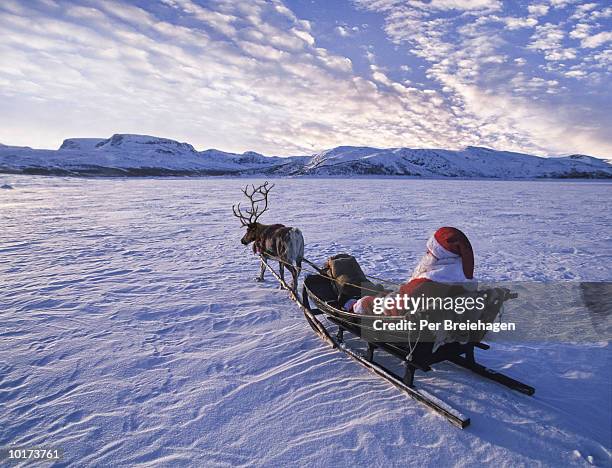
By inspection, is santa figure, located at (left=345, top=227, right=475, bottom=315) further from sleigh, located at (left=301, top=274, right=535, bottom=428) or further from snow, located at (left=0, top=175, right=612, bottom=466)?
snow, located at (left=0, top=175, right=612, bottom=466)

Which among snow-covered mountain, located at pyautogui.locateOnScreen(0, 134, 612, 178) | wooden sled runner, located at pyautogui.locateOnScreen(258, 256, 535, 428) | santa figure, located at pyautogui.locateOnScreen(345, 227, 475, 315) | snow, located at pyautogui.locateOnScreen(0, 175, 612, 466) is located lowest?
snow, located at pyautogui.locateOnScreen(0, 175, 612, 466)

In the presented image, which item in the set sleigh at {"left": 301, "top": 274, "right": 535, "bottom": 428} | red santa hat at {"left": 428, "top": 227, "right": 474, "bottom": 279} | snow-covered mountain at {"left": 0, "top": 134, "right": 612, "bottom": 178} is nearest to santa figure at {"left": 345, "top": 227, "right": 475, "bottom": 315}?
red santa hat at {"left": 428, "top": 227, "right": 474, "bottom": 279}

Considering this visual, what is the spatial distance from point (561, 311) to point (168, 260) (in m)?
7.76

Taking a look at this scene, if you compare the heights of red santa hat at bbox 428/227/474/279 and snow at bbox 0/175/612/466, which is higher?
red santa hat at bbox 428/227/474/279

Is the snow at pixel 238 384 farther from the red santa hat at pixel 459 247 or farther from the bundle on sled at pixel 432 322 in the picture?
the red santa hat at pixel 459 247

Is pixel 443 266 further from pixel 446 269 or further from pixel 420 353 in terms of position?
pixel 420 353

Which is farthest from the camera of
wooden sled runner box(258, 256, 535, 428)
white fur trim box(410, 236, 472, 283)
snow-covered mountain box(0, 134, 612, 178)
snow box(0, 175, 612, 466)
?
snow-covered mountain box(0, 134, 612, 178)

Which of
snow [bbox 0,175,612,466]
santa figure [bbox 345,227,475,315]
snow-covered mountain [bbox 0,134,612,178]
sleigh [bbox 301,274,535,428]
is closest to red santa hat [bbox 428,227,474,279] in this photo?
santa figure [bbox 345,227,475,315]

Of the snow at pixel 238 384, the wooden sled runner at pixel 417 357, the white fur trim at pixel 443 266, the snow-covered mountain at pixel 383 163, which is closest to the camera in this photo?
the snow at pixel 238 384

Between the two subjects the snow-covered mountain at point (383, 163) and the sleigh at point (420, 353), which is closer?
the sleigh at point (420, 353)

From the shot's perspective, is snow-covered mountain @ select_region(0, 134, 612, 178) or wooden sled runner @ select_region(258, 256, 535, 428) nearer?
wooden sled runner @ select_region(258, 256, 535, 428)

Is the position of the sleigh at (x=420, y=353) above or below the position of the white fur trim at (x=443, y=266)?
below

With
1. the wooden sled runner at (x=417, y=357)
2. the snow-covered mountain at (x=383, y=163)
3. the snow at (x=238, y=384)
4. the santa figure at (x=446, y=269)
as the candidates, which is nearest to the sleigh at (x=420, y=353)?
the wooden sled runner at (x=417, y=357)

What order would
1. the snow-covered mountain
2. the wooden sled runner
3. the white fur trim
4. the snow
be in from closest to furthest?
the snow < the white fur trim < the wooden sled runner < the snow-covered mountain
